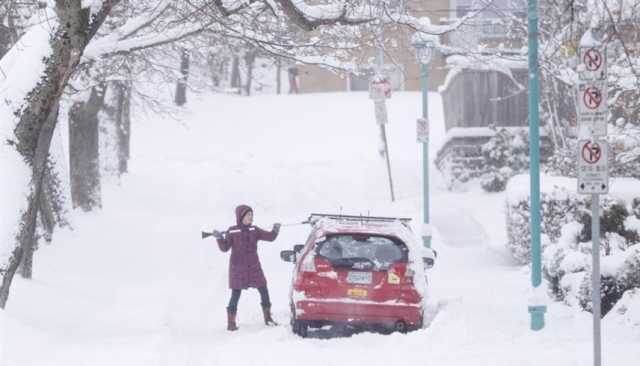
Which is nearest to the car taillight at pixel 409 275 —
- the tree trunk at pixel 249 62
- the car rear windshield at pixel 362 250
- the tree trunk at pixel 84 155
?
the car rear windshield at pixel 362 250

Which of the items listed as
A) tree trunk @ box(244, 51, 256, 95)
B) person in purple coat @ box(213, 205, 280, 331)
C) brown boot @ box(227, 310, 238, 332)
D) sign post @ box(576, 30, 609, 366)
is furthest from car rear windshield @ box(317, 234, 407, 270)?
sign post @ box(576, 30, 609, 366)

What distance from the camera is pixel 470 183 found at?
92.4 ft

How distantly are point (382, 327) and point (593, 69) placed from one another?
528cm

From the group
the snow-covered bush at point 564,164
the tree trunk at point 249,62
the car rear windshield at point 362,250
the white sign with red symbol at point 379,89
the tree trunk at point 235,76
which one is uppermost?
the tree trunk at point 235,76

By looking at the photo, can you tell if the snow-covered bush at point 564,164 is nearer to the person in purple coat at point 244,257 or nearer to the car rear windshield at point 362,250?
the car rear windshield at point 362,250

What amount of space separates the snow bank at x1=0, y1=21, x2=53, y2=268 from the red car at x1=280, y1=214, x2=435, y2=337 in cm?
355

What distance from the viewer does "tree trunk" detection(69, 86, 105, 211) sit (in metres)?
21.6

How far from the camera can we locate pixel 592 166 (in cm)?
865

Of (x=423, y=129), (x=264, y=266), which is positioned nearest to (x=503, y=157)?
(x=423, y=129)

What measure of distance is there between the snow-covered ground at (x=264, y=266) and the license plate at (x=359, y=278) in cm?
63

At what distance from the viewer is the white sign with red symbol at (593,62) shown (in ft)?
28.0

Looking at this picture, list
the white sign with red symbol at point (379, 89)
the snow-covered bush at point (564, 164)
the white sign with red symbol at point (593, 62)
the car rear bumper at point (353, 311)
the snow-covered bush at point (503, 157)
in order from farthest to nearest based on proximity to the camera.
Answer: the snow-covered bush at point (503, 157) < the white sign with red symbol at point (379, 89) < the snow-covered bush at point (564, 164) < the car rear bumper at point (353, 311) < the white sign with red symbol at point (593, 62)

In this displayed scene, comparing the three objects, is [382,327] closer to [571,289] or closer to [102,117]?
[571,289]

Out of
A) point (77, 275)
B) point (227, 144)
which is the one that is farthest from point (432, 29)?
point (227, 144)
